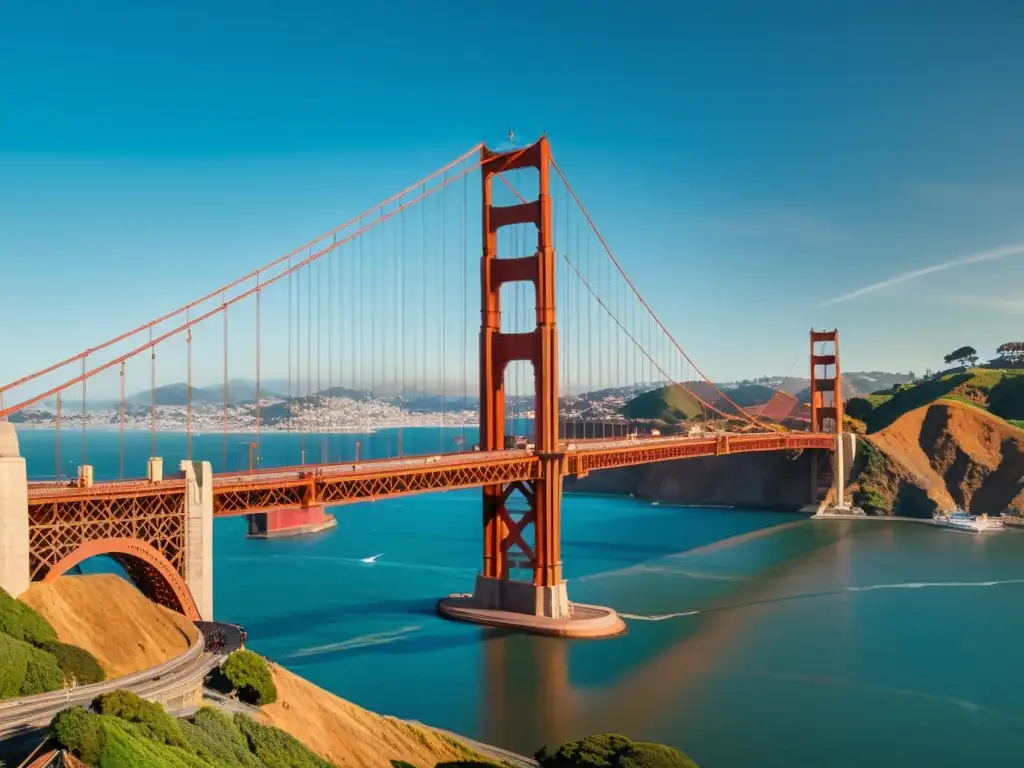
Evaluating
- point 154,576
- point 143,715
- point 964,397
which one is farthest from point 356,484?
point 964,397

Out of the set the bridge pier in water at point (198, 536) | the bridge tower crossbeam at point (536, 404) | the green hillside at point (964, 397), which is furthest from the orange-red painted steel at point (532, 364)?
the green hillside at point (964, 397)

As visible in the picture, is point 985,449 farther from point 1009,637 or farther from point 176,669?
point 176,669

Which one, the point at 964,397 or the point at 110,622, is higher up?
the point at 964,397

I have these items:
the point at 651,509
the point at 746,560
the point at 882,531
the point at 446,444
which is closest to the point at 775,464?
the point at 651,509

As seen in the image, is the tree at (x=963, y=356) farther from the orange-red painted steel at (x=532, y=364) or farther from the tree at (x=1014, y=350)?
the orange-red painted steel at (x=532, y=364)

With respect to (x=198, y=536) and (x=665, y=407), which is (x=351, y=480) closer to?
(x=198, y=536)

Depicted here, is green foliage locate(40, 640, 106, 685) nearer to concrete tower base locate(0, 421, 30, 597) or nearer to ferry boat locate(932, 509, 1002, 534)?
concrete tower base locate(0, 421, 30, 597)
